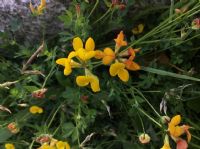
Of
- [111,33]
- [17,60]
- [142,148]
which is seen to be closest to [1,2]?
[17,60]

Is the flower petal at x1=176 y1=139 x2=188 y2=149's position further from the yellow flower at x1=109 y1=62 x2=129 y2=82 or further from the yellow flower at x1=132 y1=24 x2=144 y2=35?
the yellow flower at x1=132 y1=24 x2=144 y2=35

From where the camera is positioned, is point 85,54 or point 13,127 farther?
point 13,127

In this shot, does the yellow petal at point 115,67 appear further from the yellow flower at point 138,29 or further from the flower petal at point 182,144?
the yellow flower at point 138,29

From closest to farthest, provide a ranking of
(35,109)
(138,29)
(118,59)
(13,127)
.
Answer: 1. (118,59)
2. (13,127)
3. (35,109)
4. (138,29)

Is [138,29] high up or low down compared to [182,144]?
up

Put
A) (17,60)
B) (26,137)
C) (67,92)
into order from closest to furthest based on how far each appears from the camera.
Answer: (67,92)
(26,137)
(17,60)

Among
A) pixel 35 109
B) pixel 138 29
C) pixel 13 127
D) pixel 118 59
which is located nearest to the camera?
pixel 118 59

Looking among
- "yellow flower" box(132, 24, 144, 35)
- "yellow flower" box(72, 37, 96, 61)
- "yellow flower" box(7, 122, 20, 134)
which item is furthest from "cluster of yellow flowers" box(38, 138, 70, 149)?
"yellow flower" box(132, 24, 144, 35)

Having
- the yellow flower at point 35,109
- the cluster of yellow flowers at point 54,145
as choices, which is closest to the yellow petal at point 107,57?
the cluster of yellow flowers at point 54,145

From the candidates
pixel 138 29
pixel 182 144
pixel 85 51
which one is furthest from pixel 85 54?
pixel 138 29

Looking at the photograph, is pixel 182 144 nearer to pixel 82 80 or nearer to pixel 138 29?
pixel 82 80

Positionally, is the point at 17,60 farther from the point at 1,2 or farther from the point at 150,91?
the point at 150,91
